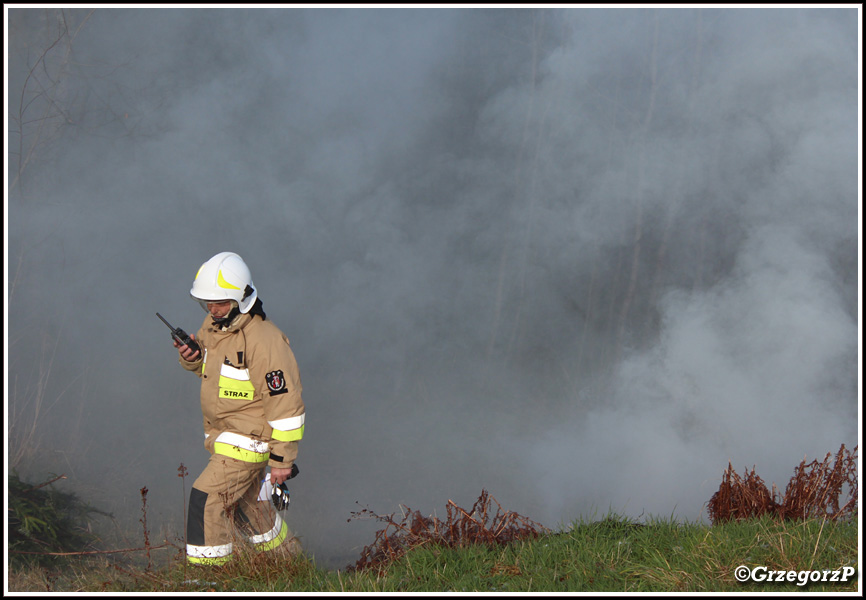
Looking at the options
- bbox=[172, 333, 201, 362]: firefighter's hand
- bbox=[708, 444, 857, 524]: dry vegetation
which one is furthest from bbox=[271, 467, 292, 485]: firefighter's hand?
bbox=[708, 444, 857, 524]: dry vegetation

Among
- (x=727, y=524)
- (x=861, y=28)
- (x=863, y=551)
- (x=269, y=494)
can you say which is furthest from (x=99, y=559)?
(x=861, y=28)

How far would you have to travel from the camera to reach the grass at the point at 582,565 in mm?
4309

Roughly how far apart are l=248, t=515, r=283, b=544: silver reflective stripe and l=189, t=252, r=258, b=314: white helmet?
Result: 1.63 meters

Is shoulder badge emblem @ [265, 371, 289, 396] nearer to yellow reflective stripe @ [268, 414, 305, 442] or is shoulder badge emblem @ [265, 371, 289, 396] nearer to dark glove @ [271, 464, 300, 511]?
yellow reflective stripe @ [268, 414, 305, 442]

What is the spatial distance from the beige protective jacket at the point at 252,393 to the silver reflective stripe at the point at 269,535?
21.8 inches

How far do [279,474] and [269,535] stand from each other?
2.10ft

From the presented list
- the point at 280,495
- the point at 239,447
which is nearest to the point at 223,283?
the point at 239,447

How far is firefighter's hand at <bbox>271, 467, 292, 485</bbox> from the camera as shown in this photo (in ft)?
15.8

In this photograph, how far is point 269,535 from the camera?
5.14 metres

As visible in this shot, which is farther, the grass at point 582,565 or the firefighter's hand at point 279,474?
the firefighter's hand at point 279,474

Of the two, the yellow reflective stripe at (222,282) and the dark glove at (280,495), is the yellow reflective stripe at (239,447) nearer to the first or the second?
the dark glove at (280,495)

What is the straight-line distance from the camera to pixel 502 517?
17.3 feet

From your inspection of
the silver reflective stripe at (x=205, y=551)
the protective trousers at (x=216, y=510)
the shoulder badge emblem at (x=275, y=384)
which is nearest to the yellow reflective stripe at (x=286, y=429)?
the shoulder badge emblem at (x=275, y=384)

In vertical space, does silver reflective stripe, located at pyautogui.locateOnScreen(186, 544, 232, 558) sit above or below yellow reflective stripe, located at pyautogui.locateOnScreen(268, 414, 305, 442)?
below
